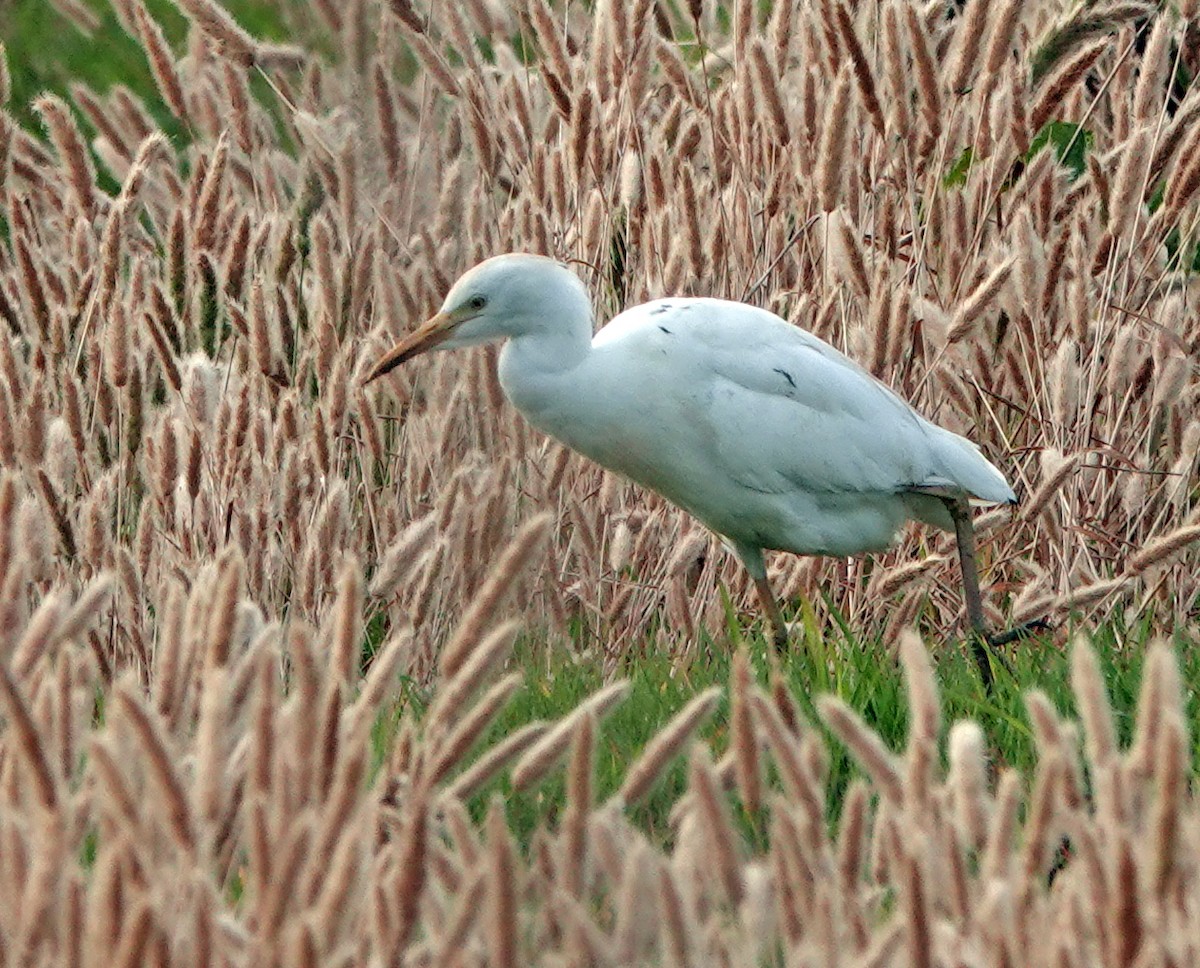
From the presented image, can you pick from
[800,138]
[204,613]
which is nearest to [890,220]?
[800,138]

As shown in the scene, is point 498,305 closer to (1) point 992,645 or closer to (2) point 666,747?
(1) point 992,645

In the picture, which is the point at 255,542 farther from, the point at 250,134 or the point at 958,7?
the point at 958,7

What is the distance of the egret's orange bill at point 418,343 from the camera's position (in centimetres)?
302

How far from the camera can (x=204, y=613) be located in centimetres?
165

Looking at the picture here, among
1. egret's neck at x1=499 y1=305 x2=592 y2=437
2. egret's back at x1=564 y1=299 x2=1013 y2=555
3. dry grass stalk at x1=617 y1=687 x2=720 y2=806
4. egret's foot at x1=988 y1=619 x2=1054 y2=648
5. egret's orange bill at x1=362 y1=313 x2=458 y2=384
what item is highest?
dry grass stalk at x1=617 y1=687 x2=720 y2=806

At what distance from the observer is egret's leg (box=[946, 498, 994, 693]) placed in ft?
10.2

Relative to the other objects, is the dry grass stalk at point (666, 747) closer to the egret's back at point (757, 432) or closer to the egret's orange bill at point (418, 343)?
the egret's orange bill at point (418, 343)

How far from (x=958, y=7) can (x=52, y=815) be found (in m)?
3.64

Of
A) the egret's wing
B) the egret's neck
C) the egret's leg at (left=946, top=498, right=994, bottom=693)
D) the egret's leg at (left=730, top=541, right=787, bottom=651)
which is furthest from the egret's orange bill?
the egret's leg at (left=946, top=498, right=994, bottom=693)

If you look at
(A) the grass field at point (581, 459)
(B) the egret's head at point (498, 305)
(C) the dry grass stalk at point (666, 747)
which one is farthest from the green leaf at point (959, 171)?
(C) the dry grass stalk at point (666, 747)

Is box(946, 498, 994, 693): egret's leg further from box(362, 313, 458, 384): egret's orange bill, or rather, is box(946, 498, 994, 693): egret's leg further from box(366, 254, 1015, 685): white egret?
box(362, 313, 458, 384): egret's orange bill

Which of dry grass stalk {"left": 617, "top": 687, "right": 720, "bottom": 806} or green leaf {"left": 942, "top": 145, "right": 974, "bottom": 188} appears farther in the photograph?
green leaf {"left": 942, "top": 145, "right": 974, "bottom": 188}

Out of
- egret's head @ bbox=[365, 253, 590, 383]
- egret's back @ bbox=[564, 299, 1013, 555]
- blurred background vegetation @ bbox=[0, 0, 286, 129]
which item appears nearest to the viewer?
egret's head @ bbox=[365, 253, 590, 383]

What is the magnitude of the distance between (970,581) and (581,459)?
2.61 ft
